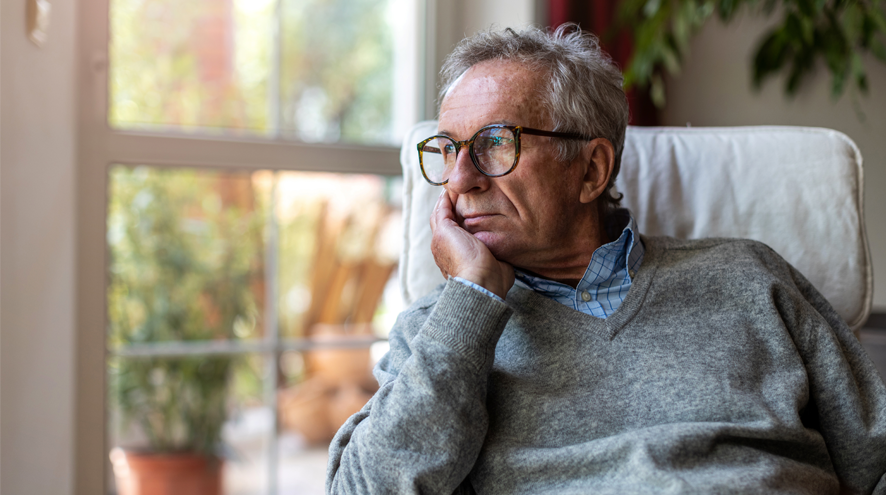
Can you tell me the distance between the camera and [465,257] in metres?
1.07

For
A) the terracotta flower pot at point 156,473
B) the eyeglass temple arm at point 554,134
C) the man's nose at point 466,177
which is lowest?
the terracotta flower pot at point 156,473

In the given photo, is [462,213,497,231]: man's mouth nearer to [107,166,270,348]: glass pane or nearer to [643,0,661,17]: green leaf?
[107,166,270,348]: glass pane

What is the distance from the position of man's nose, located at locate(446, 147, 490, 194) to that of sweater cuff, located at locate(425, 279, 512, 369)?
0.68 feet

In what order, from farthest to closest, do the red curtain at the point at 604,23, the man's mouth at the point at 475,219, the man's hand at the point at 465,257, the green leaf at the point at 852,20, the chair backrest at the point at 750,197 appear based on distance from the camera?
the red curtain at the point at 604,23, the green leaf at the point at 852,20, the chair backrest at the point at 750,197, the man's mouth at the point at 475,219, the man's hand at the point at 465,257

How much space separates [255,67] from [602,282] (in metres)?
1.23

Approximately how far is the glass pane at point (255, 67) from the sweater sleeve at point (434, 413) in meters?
1.09

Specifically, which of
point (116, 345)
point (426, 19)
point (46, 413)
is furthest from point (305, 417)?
point (426, 19)

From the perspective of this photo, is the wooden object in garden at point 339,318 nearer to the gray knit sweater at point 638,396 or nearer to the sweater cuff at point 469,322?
the gray knit sweater at point 638,396

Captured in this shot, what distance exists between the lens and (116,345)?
1769mm

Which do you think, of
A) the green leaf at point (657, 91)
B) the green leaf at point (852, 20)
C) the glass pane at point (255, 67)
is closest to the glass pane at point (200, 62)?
the glass pane at point (255, 67)

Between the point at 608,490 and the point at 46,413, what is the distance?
124 centimetres

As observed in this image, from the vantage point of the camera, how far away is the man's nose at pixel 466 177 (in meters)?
1.12

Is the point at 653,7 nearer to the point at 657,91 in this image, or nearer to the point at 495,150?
the point at 657,91

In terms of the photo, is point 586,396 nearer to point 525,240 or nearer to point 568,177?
point 525,240
